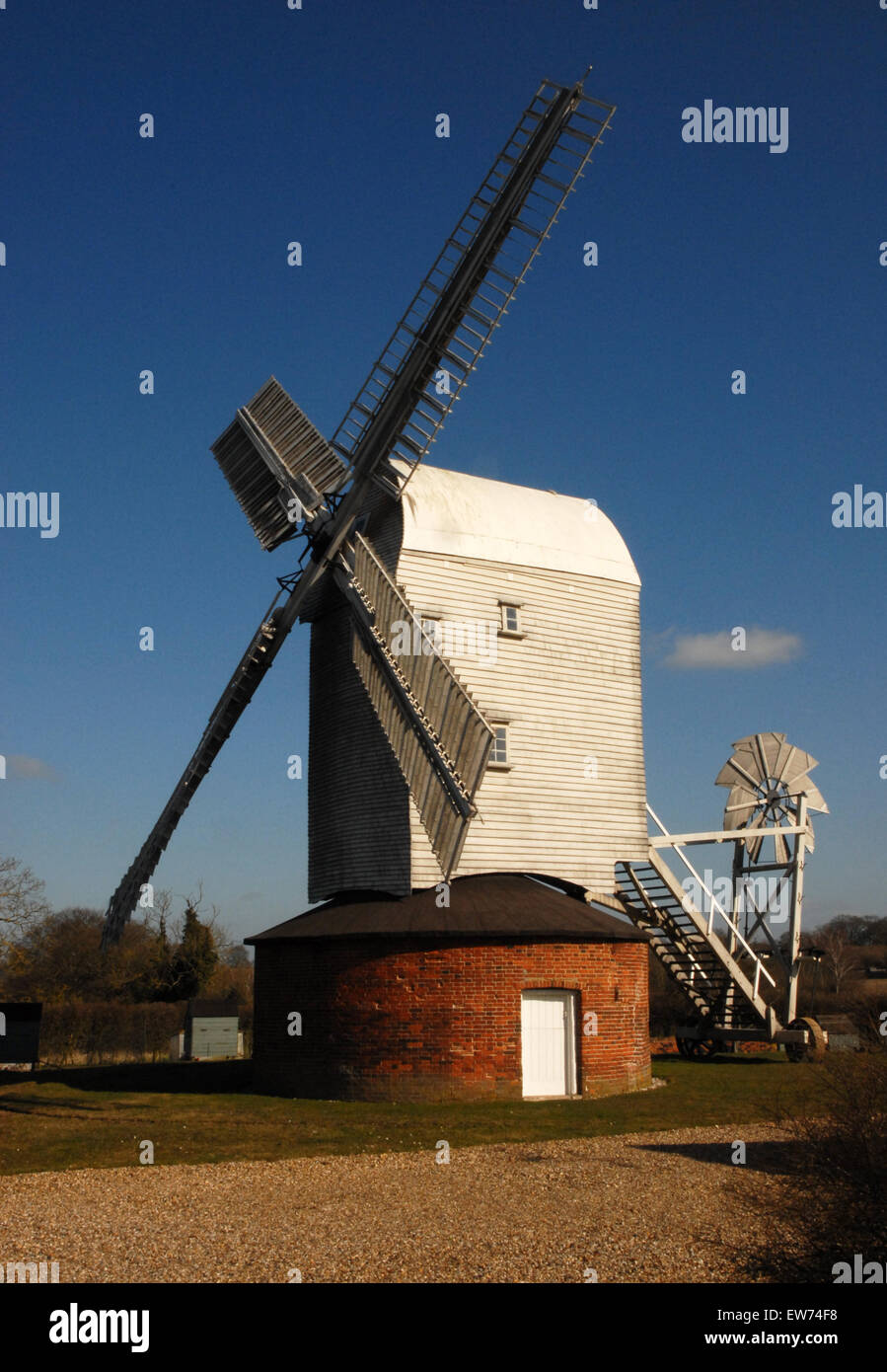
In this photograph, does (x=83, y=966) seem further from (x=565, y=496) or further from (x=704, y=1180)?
(x=704, y=1180)

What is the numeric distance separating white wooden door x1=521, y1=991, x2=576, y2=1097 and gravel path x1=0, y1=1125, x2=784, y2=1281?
5479 mm

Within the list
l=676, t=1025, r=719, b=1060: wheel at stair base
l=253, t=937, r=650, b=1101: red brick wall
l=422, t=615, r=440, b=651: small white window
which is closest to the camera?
l=253, t=937, r=650, b=1101: red brick wall

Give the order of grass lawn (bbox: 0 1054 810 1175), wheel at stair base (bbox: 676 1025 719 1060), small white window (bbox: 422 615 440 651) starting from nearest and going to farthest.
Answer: grass lawn (bbox: 0 1054 810 1175)
small white window (bbox: 422 615 440 651)
wheel at stair base (bbox: 676 1025 719 1060)

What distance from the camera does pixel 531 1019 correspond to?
21062 millimetres

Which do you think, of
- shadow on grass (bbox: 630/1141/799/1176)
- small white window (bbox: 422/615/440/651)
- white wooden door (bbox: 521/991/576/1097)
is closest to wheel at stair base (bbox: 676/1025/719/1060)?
white wooden door (bbox: 521/991/576/1097)

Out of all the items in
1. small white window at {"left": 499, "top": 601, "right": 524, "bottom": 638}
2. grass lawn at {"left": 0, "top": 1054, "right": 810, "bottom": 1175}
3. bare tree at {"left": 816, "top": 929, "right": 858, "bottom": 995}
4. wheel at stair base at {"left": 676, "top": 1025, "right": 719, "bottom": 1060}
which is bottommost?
bare tree at {"left": 816, "top": 929, "right": 858, "bottom": 995}

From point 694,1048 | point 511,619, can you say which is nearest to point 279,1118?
point 511,619

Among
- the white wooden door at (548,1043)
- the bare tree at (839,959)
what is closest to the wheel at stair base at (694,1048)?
the white wooden door at (548,1043)

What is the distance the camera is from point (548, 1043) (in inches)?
832

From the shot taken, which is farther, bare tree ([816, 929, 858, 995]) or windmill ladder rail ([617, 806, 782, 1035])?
bare tree ([816, 929, 858, 995])

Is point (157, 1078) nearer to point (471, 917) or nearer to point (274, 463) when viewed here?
point (471, 917)

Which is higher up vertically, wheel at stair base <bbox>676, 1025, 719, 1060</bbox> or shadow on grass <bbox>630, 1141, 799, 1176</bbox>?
shadow on grass <bbox>630, 1141, 799, 1176</bbox>

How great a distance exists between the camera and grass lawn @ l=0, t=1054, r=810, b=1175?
15.6 meters

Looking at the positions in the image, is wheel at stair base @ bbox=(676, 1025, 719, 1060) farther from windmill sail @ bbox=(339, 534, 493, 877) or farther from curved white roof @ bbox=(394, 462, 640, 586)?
windmill sail @ bbox=(339, 534, 493, 877)
